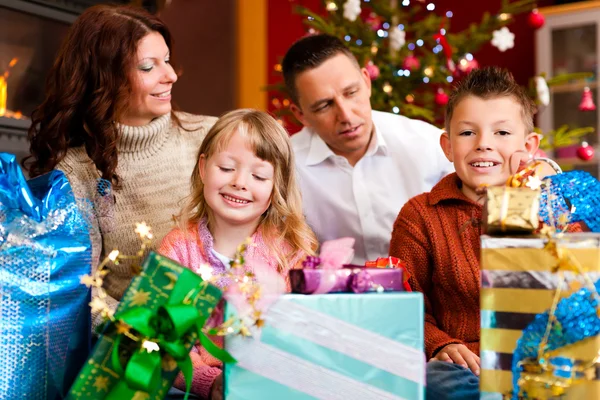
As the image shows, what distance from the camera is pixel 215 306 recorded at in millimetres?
1017

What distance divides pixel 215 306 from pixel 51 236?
0.36m

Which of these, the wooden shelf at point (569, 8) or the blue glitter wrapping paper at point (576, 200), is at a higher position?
the wooden shelf at point (569, 8)

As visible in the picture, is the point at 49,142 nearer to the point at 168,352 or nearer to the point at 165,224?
the point at 165,224

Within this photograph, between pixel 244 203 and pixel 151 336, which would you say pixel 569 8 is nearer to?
pixel 244 203

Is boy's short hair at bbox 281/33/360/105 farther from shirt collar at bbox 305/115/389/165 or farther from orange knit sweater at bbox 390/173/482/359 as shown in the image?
orange knit sweater at bbox 390/173/482/359

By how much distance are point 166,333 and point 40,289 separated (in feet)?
0.97

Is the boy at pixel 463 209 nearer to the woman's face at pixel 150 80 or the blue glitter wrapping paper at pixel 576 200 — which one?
the blue glitter wrapping paper at pixel 576 200

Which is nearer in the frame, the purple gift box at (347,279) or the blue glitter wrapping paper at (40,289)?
the purple gift box at (347,279)

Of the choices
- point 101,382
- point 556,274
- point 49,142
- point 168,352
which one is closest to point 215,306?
point 168,352

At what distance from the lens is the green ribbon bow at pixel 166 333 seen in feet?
3.20

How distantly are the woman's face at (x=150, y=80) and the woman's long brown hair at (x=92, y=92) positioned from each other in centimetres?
2

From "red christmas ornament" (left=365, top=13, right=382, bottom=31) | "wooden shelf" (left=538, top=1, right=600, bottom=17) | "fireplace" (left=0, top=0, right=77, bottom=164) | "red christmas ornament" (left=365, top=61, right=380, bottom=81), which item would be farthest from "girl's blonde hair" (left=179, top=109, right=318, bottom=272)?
"wooden shelf" (left=538, top=1, right=600, bottom=17)

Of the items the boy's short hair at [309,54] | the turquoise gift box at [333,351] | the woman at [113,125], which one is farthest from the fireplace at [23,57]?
the turquoise gift box at [333,351]

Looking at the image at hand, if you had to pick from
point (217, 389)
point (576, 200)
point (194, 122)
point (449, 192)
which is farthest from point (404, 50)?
point (217, 389)
